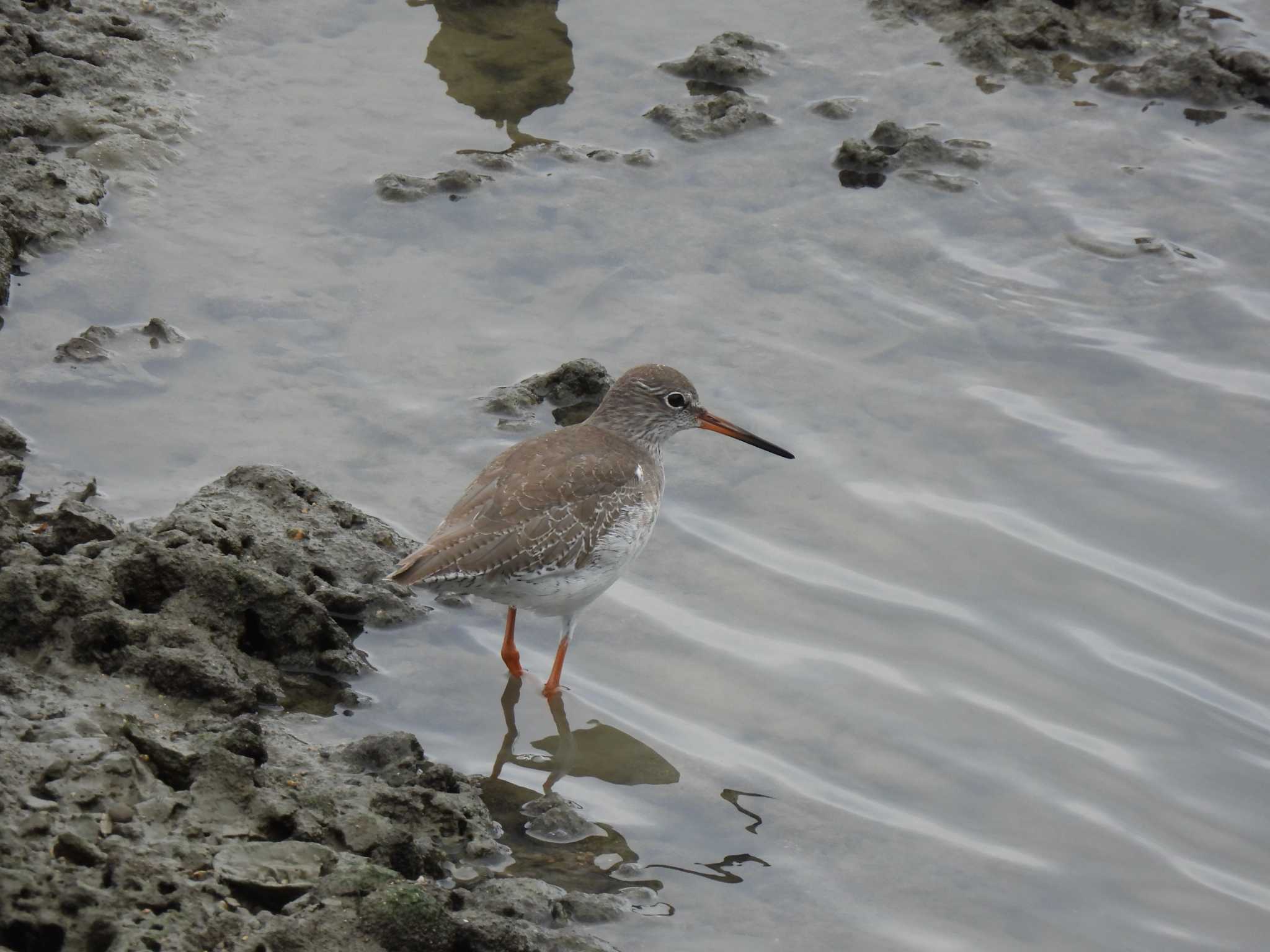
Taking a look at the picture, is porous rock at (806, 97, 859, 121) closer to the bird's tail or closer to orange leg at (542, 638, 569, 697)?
orange leg at (542, 638, 569, 697)

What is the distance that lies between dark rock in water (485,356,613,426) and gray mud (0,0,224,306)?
3272 millimetres

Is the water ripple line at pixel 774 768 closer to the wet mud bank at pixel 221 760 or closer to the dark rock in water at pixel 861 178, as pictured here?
the wet mud bank at pixel 221 760

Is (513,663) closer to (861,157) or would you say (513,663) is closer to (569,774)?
(569,774)

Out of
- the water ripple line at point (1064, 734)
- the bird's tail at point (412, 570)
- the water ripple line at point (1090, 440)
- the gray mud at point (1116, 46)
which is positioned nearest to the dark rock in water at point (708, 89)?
the gray mud at point (1116, 46)

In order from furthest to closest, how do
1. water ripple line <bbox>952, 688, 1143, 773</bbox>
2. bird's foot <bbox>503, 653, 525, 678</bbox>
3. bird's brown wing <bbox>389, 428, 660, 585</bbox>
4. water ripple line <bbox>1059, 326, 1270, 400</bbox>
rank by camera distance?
water ripple line <bbox>1059, 326, 1270, 400</bbox>
bird's foot <bbox>503, 653, 525, 678</bbox>
water ripple line <bbox>952, 688, 1143, 773</bbox>
bird's brown wing <bbox>389, 428, 660, 585</bbox>

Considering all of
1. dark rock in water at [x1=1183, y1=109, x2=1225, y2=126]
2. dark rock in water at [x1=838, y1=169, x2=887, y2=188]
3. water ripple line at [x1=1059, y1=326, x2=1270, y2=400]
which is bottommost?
water ripple line at [x1=1059, y1=326, x2=1270, y2=400]

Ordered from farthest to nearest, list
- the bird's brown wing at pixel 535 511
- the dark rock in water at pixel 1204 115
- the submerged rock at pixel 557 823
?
the dark rock in water at pixel 1204 115, the bird's brown wing at pixel 535 511, the submerged rock at pixel 557 823

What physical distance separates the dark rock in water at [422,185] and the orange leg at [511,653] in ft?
15.1

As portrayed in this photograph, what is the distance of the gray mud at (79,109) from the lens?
10.1 m

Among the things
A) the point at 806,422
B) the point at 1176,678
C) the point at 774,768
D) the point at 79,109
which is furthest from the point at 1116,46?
the point at 79,109

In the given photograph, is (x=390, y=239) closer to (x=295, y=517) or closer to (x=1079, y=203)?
(x=295, y=517)

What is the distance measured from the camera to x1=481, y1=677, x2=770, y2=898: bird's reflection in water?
6410 millimetres

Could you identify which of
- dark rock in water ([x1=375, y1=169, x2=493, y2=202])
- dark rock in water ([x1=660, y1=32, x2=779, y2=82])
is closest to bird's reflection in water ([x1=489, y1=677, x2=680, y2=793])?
dark rock in water ([x1=375, y1=169, x2=493, y2=202])

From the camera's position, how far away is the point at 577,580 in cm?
762
